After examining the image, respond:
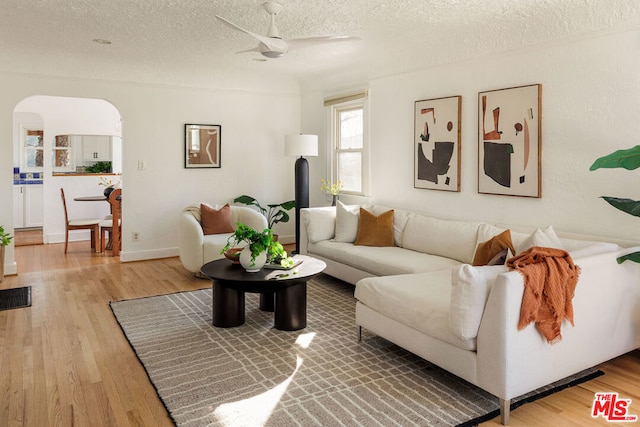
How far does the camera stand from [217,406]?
2.56 meters

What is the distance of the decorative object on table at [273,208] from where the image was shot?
6.82 m

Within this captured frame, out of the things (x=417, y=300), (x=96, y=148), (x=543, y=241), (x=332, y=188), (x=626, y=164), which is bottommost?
(x=417, y=300)

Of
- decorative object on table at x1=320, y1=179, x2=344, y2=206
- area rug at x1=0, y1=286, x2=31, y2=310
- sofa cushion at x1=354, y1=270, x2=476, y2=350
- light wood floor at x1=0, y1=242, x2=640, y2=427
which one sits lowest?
light wood floor at x1=0, y1=242, x2=640, y2=427

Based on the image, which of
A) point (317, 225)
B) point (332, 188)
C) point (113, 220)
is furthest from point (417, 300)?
point (113, 220)

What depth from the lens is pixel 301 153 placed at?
627 cm

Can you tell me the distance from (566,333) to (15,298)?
4720 millimetres

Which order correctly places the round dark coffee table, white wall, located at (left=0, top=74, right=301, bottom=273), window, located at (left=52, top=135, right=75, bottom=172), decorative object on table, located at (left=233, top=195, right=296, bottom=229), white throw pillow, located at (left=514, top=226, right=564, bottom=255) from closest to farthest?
white throw pillow, located at (left=514, top=226, right=564, bottom=255), the round dark coffee table, white wall, located at (left=0, top=74, right=301, bottom=273), decorative object on table, located at (left=233, top=195, right=296, bottom=229), window, located at (left=52, top=135, right=75, bottom=172)

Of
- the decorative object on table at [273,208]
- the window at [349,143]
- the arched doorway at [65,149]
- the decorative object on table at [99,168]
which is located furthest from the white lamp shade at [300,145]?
the decorative object on table at [99,168]

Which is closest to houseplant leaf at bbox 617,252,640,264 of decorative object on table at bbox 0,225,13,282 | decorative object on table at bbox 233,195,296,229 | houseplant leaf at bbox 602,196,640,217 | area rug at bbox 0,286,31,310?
houseplant leaf at bbox 602,196,640,217

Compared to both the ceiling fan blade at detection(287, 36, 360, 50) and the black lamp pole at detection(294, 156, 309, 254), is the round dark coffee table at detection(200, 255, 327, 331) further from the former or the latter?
the black lamp pole at detection(294, 156, 309, 254)

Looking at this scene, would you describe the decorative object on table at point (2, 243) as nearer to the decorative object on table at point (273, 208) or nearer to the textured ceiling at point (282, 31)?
the textured ceiling at point (282, 31)

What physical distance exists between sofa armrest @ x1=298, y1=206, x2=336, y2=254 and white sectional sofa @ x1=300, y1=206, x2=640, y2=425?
54.2 inches

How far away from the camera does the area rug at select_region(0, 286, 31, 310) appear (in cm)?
435

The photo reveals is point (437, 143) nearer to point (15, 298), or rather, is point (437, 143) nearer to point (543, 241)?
point (543, 241)
